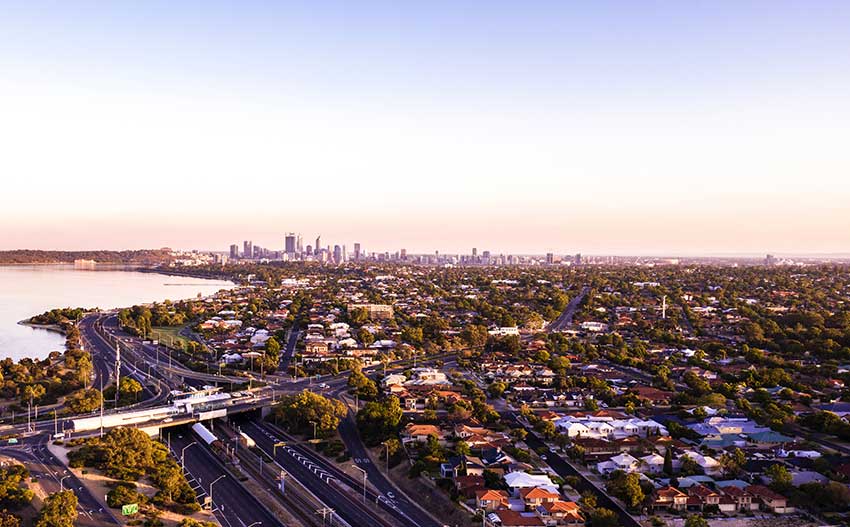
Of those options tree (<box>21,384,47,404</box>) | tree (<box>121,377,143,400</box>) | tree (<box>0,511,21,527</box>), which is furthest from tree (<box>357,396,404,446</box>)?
tree (<box>21,384,47,404</box>)

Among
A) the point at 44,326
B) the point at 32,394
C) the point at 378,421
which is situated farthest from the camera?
the point at 44,326

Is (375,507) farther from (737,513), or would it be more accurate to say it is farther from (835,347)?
(835,347)

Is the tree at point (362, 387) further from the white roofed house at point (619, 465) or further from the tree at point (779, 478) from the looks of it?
the tree at point (779, 478)

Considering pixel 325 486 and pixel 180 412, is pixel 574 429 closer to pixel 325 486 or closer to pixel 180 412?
pixel 325 486

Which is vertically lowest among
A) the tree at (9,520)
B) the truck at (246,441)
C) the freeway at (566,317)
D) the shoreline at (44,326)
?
the shoreline at (44,326)

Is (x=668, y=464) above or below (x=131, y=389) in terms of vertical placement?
below

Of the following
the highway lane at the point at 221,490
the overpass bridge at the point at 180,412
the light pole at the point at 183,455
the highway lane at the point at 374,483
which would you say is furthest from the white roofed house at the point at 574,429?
the light pole at the point at 183,455

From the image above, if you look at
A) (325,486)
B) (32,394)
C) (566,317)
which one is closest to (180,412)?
(32,394)

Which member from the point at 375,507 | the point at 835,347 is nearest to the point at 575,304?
the point at 835,347
